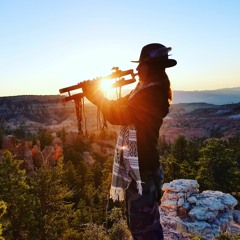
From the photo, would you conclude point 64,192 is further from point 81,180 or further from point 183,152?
point 183,152

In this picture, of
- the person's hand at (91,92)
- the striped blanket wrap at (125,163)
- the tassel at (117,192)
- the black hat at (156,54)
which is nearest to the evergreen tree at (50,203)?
the tassel at (117,192)

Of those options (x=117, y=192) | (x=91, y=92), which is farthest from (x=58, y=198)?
(x=91, y=92)

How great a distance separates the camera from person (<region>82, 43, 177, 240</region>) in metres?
3.60

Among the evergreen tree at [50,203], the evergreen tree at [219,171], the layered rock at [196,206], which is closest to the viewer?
the layered rock at [196,206]

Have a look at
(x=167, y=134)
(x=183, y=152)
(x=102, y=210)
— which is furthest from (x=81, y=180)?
(x=167, y=134)

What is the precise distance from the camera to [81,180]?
37.5 metres

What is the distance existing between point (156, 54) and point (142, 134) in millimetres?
940

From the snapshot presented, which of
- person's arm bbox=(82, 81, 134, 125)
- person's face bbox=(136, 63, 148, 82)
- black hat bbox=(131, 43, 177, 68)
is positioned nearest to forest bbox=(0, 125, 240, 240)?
person's arm bbox=(82, 81, 134, 125)

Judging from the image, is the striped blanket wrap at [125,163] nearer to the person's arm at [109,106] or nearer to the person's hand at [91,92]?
the person's arm at [109,106]

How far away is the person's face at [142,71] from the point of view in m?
3.77

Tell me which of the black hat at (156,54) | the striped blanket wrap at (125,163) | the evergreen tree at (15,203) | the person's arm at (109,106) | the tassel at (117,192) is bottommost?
the evergreen tree at (15,203)

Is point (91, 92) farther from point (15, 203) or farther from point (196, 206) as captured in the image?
point (196, 206)

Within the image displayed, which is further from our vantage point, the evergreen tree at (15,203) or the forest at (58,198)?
the evergreen tree at (15,203)

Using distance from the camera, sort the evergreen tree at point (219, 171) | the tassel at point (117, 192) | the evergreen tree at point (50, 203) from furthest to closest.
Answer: the evergreen tree at point (219, 171) < the evergreen tree at point (50, 203) < the tassel at point (117, 192)
